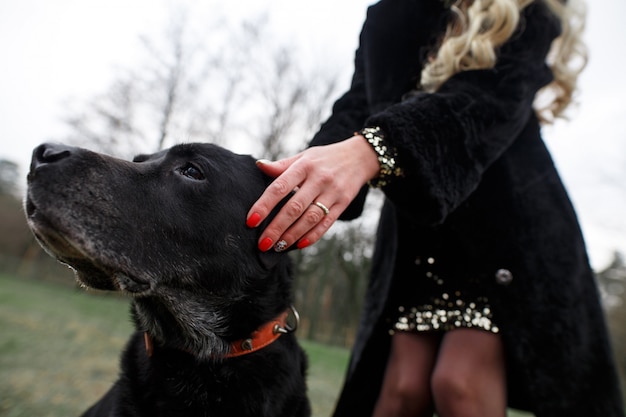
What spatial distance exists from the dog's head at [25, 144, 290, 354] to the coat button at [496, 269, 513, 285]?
0.99m

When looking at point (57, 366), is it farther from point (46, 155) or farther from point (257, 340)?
point (46, 155)

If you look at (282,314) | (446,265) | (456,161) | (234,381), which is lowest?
(234,381)

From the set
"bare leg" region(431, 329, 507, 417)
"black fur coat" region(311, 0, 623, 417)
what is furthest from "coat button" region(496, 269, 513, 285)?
"bare leg" region(431, 329, 507, 417)

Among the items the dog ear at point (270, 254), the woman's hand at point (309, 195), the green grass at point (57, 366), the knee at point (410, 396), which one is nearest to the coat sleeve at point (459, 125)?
the woman's hand at point (309, 195)

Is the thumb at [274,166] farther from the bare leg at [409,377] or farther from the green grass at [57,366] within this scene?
the green grass at [57,366]

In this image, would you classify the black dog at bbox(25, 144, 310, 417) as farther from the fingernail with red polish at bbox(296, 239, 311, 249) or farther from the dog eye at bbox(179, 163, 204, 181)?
the fingernail with red polish at bbox(296, 239, 311, 249)

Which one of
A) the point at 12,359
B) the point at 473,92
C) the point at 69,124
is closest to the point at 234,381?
the point at 473,92

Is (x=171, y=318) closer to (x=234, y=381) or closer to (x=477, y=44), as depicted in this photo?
(x=234, y=381)

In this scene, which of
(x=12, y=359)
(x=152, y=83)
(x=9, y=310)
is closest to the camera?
(x=12, y=359)

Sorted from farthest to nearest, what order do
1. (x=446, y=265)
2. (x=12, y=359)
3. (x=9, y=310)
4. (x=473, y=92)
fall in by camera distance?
(x=9, y=310), (x=12, y=359), (x=446, y=265), (x=473, y=92)

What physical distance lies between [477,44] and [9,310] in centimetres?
1090

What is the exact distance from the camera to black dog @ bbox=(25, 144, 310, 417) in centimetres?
153

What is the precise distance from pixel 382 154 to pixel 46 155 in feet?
3.82

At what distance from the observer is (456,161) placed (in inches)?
72.1
